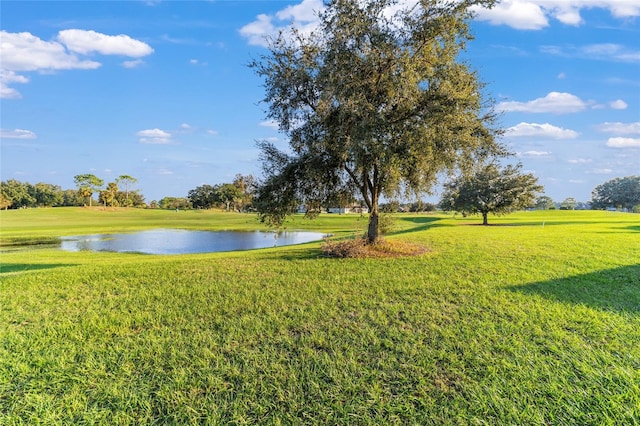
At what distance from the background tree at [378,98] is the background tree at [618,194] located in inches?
3421

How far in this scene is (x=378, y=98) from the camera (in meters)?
9.36

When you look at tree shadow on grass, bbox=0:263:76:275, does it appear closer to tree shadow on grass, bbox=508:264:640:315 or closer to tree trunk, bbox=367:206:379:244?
tree trunk, bbox=367:206:379:244

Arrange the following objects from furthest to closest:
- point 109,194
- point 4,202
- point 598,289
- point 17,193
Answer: point 109,194, point 17,193, point 4,202, point 598,289

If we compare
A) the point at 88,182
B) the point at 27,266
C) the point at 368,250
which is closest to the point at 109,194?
the point at 88,182

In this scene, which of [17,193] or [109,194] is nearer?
[17,193]

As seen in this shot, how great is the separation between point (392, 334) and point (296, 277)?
3.46 meters

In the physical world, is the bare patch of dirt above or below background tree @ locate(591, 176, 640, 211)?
below

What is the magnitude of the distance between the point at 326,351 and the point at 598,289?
547 cm

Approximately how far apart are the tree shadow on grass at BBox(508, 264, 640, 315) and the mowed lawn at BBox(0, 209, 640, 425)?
1.7 inches

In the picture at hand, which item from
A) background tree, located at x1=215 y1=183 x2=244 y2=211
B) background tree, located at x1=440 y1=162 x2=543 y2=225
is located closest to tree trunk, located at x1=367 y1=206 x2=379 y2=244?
background tree, located at x1=440 y1=162 x2=543 y2=225

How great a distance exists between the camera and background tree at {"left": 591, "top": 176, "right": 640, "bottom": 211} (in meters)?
72.6

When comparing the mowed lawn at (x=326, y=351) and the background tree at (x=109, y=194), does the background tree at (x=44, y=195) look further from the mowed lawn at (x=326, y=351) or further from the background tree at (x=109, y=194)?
the mowed lawn at (x=326, y=351)

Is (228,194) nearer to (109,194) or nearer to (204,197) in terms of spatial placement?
(204,197)

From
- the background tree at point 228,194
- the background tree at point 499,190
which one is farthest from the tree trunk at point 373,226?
the background tree at point 228,194
